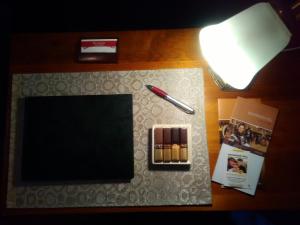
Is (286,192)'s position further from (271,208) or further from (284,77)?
(284,77)

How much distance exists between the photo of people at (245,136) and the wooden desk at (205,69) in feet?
0.08

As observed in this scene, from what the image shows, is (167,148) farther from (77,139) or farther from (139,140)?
(77,139)

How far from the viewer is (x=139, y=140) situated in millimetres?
1000

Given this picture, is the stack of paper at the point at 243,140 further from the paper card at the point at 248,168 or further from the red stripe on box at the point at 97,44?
the red stripe on box at the point at 97,44

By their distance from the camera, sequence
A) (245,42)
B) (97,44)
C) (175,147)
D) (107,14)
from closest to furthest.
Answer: (245,42) → (175,147) → (97,44) → (107,14)

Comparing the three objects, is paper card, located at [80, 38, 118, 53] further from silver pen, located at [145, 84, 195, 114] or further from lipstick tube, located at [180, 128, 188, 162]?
lipstick tube, located at [180, 128, 188, 162]

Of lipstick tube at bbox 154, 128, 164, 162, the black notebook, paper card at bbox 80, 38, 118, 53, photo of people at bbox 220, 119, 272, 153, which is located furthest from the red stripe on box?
photo of people at bbox 220, 119, 272, 153

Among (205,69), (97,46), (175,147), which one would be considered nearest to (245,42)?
(205,69)

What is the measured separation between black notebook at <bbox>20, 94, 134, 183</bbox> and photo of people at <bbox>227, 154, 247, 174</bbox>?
300 millimetres

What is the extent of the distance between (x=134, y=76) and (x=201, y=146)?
31cm

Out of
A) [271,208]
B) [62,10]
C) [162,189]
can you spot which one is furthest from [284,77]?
[62,10]

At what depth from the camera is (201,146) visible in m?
1.00

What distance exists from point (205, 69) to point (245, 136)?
25 cm

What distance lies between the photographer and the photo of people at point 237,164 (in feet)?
3.25
